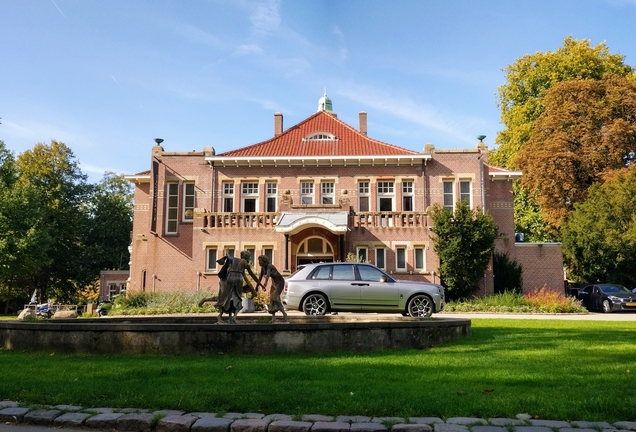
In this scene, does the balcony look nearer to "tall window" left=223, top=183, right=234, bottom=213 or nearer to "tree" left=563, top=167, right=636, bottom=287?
"tall window" left=223, top=183, right=234, bottom=213

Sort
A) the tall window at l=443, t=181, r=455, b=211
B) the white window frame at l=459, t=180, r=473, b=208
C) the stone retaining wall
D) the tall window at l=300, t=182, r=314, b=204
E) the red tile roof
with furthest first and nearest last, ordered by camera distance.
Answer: the red tile roof
the tall window at l=300, t=182, r=314, b=204
the tall window at l=443, t=181, r=455, b=211
the white window frame at l=459, t=180, r=473, b=208
the stone retaining wall

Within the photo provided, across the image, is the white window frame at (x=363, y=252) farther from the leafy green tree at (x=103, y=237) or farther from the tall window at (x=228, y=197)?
the leafy green tree at (x=103, y=237)

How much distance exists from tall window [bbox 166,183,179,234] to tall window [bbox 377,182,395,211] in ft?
40.2

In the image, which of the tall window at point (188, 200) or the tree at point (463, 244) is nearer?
the tree at point (463, 244)

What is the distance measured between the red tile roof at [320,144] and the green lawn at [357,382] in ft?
77.2

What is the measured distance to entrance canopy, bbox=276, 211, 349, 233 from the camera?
27172mm

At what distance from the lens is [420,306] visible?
14.3 meters

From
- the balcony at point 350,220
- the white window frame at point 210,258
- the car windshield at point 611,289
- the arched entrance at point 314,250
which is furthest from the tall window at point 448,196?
the white window frame at point 210,258

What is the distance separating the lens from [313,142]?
33906 mm

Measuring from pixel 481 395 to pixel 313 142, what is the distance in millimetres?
28936

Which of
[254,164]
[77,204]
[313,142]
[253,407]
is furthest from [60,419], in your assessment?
[77,204]

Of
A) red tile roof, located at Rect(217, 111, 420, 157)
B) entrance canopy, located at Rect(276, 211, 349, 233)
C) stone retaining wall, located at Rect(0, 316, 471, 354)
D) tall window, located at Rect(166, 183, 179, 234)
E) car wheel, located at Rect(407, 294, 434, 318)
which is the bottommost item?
stone retaining wall, located at Rect(0, 316, 471, 354)

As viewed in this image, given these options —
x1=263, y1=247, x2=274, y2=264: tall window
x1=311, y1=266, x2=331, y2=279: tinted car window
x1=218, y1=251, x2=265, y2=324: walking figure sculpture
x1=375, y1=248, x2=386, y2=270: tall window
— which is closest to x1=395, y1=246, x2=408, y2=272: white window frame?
x1=375, y1=248, x2=386, y2=270: tall window

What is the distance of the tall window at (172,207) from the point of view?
32281 mm
